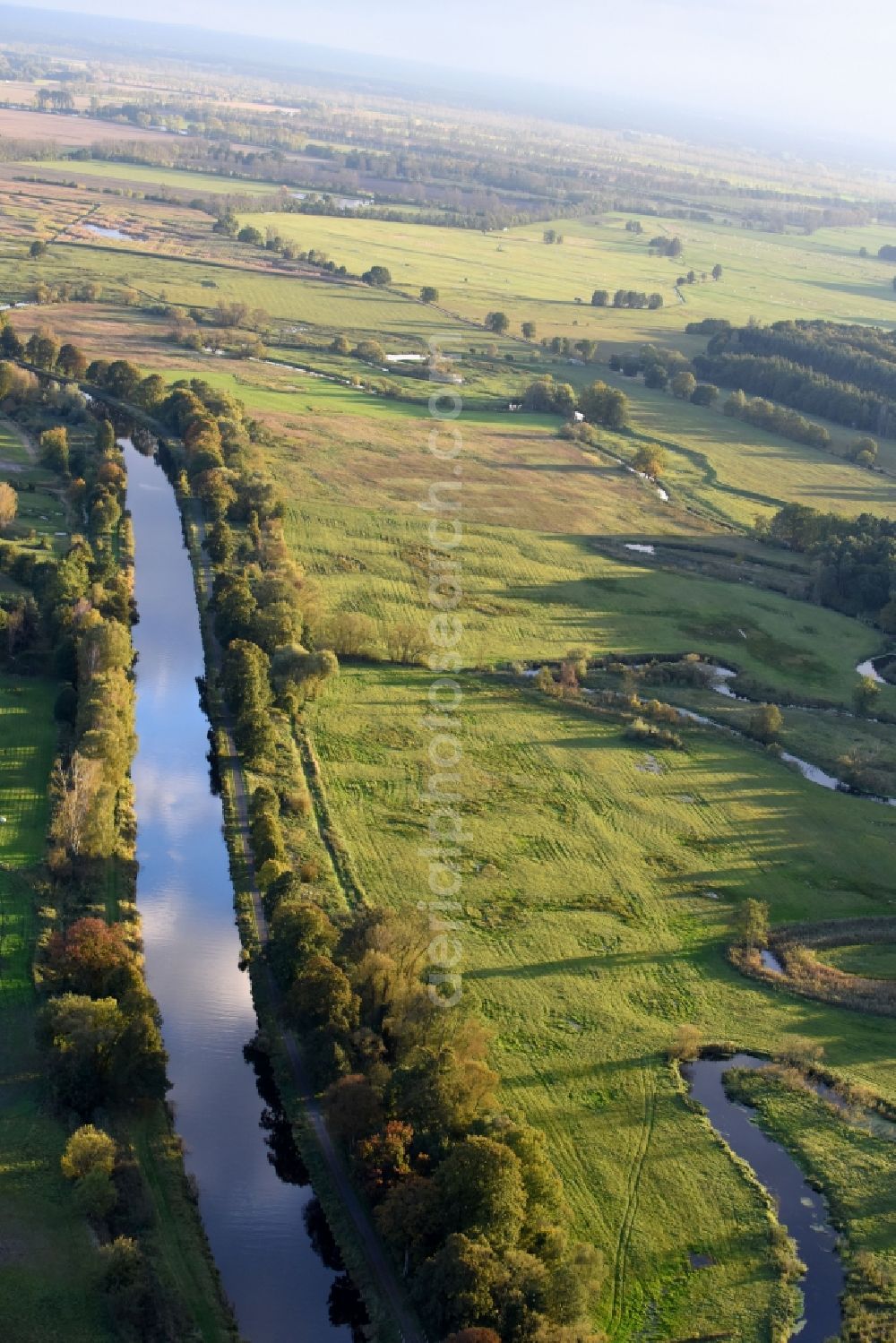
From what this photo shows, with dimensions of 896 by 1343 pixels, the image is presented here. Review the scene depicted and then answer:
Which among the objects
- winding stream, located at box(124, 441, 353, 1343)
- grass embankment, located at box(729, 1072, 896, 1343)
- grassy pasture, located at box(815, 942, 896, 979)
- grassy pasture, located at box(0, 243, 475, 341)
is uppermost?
grassy pasture, located at box(0, 243, 475, 341)

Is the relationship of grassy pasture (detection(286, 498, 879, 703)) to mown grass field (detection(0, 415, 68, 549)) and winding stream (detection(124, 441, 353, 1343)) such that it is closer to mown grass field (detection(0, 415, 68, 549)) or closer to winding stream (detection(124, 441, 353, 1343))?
mown grass field (detection(0, 415, 68, 549))

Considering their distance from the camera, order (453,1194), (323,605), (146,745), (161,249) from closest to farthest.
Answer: (453,1194)
(146,745)
(323,605)
(161,249)

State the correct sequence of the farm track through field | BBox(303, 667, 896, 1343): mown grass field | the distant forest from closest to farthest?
the farm track through field < BBox(303, 667, 896, 1343): mown grass field < the distant forest

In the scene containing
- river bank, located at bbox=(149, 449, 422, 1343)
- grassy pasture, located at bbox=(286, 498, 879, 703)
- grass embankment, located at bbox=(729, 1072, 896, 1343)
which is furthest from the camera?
grassy pasture, located at bbox=(286, 498, 879, 703)

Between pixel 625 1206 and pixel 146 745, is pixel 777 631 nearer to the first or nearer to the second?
pixel 146 745

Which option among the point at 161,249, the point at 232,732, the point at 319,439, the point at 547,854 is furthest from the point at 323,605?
the point at 161,249

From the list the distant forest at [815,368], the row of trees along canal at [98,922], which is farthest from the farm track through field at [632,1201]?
the distant forest at [815,368]


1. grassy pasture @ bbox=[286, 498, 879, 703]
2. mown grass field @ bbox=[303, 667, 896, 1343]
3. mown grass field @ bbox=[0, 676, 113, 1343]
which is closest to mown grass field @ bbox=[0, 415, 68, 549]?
grassy pasture @ bbox=[286, 498, 879, 703]
